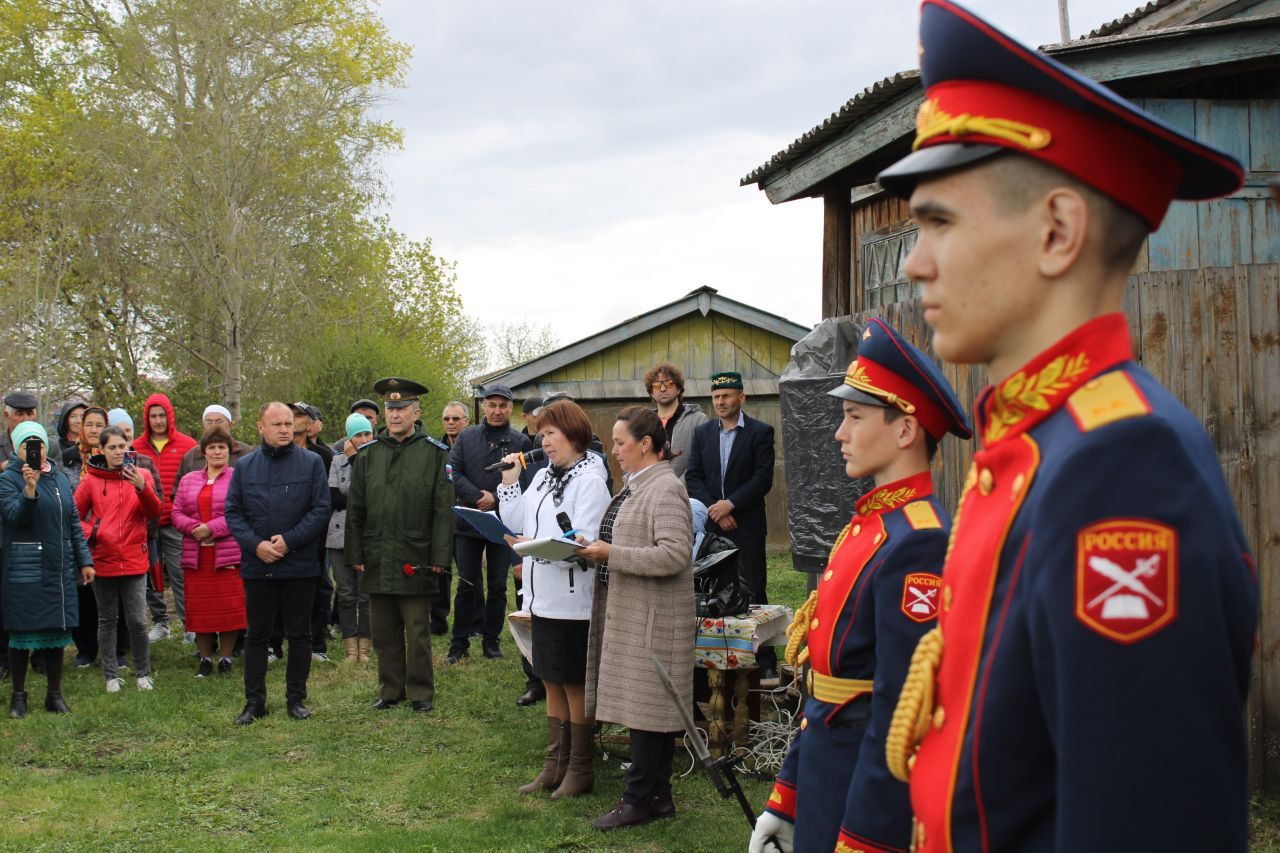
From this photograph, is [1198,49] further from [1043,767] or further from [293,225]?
[293,225]

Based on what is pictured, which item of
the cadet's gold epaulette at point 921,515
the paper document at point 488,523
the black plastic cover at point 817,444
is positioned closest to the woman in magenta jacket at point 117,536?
the paper document at point 488,523

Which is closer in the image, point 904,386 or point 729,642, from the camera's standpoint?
point 904,386

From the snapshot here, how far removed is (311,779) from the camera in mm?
6527

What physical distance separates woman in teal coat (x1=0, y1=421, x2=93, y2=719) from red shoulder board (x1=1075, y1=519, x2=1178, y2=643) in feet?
27.2

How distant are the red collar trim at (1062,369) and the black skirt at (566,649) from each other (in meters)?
4.78

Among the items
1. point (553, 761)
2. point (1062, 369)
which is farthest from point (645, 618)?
point (1062, 369)

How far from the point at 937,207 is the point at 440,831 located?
4.81 m

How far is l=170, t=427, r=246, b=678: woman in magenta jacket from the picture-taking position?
9.08 m

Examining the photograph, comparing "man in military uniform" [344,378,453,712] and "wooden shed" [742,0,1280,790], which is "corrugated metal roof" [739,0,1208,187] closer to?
"wooden shed" [742,0,1280,790]

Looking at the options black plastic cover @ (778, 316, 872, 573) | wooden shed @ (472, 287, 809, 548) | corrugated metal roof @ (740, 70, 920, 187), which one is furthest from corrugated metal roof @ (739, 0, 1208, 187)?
wooden shed @ (472, 287, 809, 548)

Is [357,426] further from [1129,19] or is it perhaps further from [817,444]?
[1129,19]

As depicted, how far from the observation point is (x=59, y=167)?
72.2 feet

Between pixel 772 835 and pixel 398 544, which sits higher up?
pixel 398 544

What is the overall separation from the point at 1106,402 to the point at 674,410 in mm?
7228
